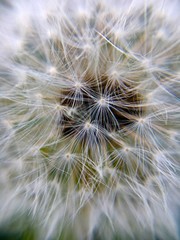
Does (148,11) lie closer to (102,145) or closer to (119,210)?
(102,145)

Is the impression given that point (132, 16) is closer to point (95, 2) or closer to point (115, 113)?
point (95, 2)

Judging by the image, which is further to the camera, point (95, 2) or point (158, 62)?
point (95, 2)

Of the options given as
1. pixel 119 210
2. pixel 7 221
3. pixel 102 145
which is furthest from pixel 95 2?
pixel 7 221

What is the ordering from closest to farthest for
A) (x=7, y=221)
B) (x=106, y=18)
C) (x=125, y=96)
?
(x=125, y=96) < (x=106, y=18) < (x=7, y=221)

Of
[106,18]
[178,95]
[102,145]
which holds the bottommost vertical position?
[102,145]

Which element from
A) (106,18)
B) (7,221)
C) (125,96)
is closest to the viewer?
(125,96)

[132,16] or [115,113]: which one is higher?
[132,16]

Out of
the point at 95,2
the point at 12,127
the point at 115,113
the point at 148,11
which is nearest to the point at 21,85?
the point at 12,127
